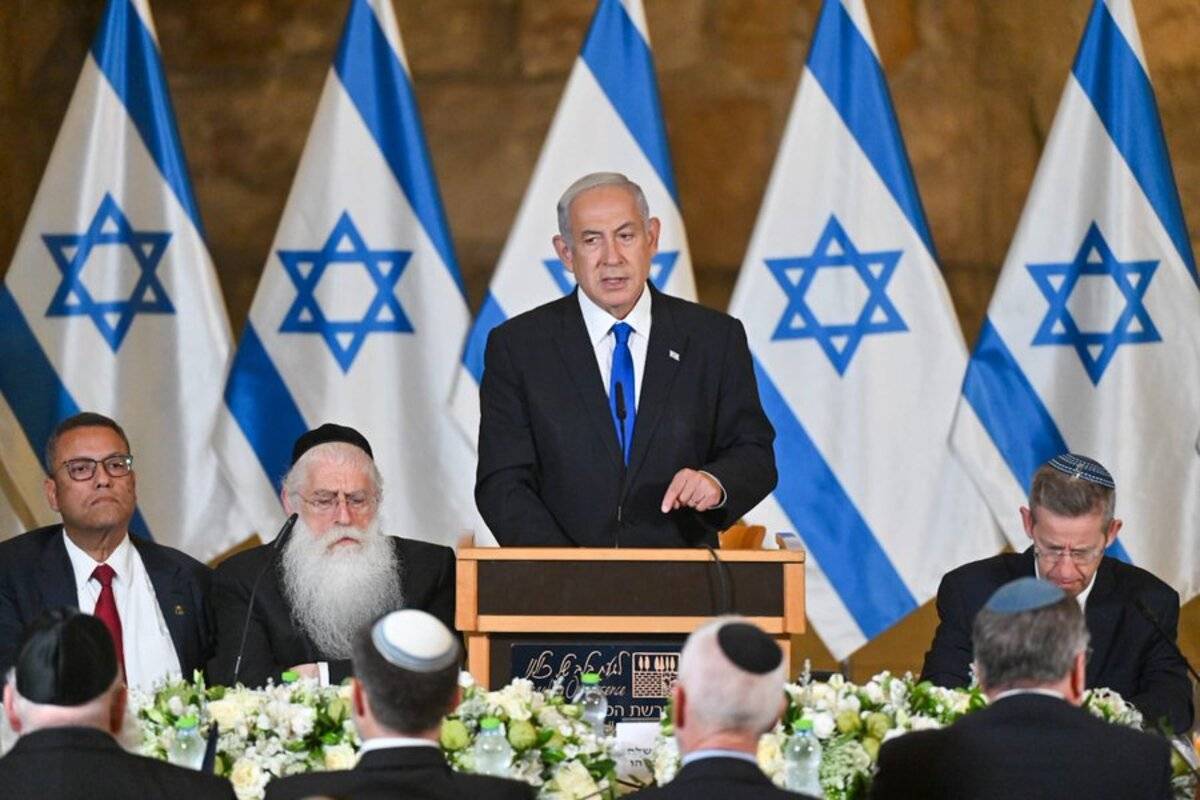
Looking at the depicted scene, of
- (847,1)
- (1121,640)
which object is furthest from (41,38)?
Result: (1121,640)

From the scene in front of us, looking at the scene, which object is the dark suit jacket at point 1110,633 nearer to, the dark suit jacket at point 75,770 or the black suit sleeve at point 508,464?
the black suit sleeve at point 508,464

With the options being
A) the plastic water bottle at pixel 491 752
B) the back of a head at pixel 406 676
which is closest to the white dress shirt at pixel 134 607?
the plastic water bottle at pixel 491 752

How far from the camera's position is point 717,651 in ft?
9.29

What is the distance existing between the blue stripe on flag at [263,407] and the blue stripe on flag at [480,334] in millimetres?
705

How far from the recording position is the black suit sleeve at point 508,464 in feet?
14.9

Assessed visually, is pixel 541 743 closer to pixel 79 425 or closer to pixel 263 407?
pixel 79 425

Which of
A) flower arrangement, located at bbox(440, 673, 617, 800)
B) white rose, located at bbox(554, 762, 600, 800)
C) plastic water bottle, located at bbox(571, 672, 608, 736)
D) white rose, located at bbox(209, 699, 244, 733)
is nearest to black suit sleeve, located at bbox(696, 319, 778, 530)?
plastic water bottle, located at bbox(571, 672, 608, 736)

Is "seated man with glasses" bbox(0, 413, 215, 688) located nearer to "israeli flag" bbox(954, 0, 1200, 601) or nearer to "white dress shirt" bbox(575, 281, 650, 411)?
"white dress shirt" bbox(575, 281, 650, 411)

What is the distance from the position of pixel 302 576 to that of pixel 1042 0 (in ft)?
14.6

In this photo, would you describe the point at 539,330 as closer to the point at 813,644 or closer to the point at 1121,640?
the point at 1121,640

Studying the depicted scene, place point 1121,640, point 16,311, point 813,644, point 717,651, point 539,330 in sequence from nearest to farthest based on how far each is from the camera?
point 717,651, point 539,330, point 1121,640, point 16,311, point 813,644

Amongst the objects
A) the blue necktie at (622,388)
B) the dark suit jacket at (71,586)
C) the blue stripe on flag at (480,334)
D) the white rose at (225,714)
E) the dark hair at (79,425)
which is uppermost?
the blue stripe on flag at (480,334)

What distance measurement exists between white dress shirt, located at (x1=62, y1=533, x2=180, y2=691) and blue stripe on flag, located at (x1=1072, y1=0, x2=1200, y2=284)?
3852mm

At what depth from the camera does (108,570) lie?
5.44 metres
